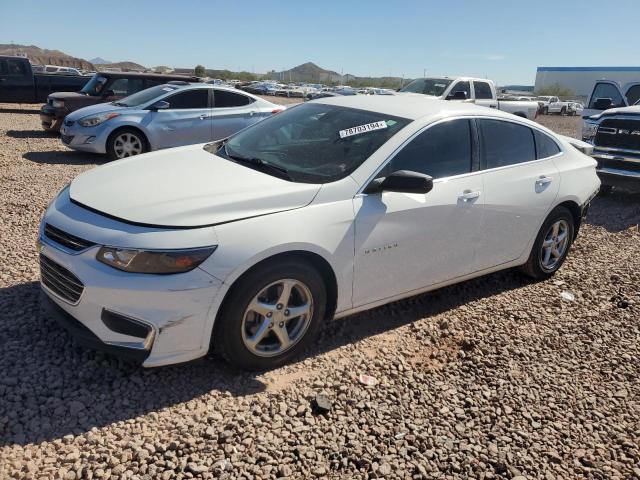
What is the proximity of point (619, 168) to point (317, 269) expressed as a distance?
726 cm

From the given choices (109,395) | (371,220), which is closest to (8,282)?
(109,395)

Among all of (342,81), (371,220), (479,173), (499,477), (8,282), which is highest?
(342,81)

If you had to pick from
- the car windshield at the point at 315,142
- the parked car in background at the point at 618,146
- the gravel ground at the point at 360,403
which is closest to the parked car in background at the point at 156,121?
the gravel ground at the point at 360,403

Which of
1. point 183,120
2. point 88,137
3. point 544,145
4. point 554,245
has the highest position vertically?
point 544,145

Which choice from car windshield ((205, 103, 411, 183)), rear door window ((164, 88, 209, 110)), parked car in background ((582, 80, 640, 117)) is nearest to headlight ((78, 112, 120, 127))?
rear door window ((164, 88, 209, 110))

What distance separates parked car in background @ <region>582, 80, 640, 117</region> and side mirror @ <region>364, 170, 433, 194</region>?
8.44 metres

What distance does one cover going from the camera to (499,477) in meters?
2.63

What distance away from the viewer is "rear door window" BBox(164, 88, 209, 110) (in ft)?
32.2

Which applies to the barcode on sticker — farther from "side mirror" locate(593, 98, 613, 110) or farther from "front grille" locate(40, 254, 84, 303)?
"side mirror" locate(593, 98, 613, 110)

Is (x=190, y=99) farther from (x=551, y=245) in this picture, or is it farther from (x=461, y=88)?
(x=461, y=88)

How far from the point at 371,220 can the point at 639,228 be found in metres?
5.58

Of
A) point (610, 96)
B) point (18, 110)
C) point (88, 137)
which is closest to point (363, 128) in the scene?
point (88, 137)

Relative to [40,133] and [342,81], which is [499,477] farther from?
[342,81]

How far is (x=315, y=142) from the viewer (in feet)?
12.9
